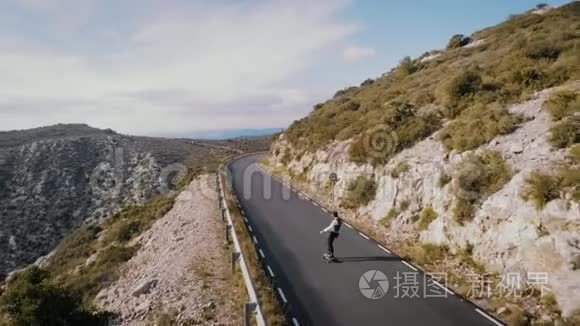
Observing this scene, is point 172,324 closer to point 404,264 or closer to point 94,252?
point 404,264

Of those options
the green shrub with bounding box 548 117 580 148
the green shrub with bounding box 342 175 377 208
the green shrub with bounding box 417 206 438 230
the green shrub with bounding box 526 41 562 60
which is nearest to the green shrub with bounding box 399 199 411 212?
the green shrub with bounding box 417 206 438 230

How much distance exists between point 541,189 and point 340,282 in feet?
20.4

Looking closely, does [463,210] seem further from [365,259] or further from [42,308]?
[42,308]

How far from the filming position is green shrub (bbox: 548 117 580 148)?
1160cm

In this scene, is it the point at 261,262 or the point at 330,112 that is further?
the point at 330,112

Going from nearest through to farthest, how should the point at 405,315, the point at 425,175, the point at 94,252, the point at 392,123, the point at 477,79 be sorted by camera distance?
the point at 405,315
the point at 425,175
the point at 477,79
the point at 392,123
the point at 94,252

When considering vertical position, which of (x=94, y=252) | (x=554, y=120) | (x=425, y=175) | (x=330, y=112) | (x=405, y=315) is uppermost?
(x=330, y=112)

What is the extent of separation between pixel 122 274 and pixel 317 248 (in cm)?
882

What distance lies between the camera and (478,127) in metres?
15.5

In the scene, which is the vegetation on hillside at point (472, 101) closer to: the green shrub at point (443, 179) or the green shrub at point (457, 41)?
the green shrub at point (443, 179)

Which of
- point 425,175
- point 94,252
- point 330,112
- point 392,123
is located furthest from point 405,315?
point 330,112

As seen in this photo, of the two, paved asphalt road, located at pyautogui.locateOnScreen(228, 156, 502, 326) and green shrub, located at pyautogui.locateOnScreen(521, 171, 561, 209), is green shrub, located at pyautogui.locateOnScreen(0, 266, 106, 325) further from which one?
green shrub, located at pyautogui.locateOnScreen(521, 171, 561, 209)

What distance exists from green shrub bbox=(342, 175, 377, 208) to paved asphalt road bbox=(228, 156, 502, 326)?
6.09 ft

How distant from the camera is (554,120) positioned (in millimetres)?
13117
